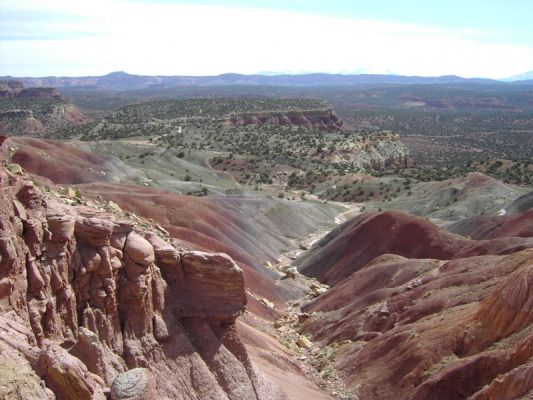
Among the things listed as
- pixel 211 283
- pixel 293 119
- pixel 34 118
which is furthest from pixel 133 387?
pixel 34 118

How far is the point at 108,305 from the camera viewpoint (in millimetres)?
17688

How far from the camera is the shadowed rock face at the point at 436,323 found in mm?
22125

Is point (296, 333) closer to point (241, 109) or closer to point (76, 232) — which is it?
point (76, 232)

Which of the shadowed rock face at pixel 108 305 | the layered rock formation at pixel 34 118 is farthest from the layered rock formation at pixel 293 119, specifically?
the shadowed rock face at pixel 108 305

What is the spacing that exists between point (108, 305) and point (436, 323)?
51.6 ft

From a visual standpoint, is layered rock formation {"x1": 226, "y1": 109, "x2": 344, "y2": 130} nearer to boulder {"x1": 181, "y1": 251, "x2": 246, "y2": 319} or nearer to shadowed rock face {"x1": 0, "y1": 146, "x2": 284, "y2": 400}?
boulder {"x1": 181, "y1": 251, "x2": 246, "y2": 319}

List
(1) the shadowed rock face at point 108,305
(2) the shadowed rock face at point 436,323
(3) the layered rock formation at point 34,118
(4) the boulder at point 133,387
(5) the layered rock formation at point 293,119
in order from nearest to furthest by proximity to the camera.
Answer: (4) the boulder at point 133,387 → (1) the shadowed rock face at point 108,305 → (2) the shadowed rock face at point 436,323 → (3) the layered rock formation at point 34,118 → (5) the layered rock formation at point 293,119

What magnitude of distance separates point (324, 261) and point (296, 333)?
739 inches

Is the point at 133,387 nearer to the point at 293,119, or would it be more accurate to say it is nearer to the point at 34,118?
the point at 293,119

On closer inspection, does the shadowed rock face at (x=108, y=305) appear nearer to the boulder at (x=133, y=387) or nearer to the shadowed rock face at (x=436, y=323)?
the boulder at (x=133, y=387)

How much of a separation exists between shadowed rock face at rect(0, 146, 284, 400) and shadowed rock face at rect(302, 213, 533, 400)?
6.81 metres

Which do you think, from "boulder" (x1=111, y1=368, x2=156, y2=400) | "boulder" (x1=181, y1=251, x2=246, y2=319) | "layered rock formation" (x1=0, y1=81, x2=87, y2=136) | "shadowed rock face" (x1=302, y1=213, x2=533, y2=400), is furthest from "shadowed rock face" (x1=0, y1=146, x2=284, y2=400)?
"layered rock formation" (x1=0, y1=81, x2=87, y2=136)

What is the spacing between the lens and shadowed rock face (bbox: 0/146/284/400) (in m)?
14.7

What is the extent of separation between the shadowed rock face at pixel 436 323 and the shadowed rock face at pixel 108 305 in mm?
6807
